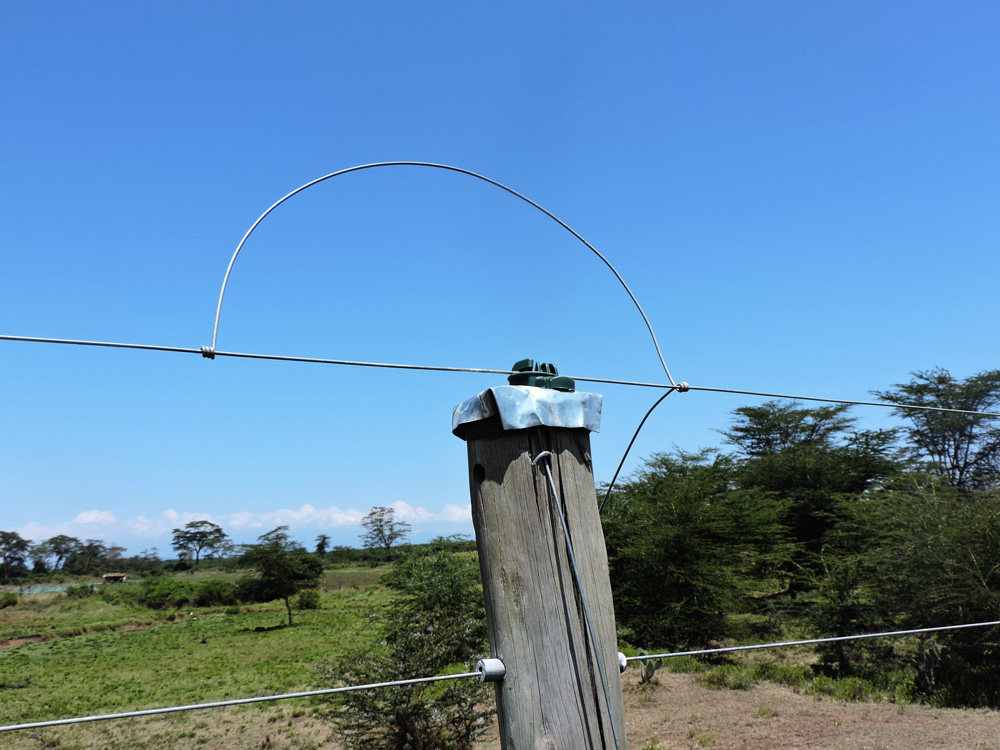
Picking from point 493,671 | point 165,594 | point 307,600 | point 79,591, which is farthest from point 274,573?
point 493,671

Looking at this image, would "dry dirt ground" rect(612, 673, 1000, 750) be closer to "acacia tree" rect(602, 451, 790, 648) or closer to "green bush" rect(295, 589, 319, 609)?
"acacia tree" rect(602, 451, 790, 648)

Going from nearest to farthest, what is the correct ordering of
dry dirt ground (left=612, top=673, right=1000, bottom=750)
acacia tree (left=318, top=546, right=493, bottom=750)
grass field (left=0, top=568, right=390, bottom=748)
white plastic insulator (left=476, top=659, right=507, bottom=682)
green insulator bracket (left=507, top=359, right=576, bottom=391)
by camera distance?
white plastic insulator (left=476, top=659, right=507, bottom=682), green insulator bracket (left=507, top=359, right=576, bottom=391), dry dirt ground (left=612, top=673, right=1000, bottom=750), acacia tree (left=318, top=546, right=493, bottom=750), grass field (left=0, top=568, right=390, bottom=748)

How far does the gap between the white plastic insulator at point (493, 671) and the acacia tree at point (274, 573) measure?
65.1 ft

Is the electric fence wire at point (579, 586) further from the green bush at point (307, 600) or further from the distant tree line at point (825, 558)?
the green bush at point (307, 600)

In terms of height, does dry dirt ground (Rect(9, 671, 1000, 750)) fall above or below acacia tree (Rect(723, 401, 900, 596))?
below

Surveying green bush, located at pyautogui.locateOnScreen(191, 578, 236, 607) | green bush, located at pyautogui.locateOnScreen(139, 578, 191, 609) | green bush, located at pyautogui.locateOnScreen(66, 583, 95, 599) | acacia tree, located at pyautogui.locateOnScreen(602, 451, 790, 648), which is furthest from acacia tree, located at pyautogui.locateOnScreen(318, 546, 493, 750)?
green bush, located at pyautogui.locateOnScreen(66, 583, 95, 599)

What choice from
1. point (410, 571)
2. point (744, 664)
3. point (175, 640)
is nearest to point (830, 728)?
point (744, 664)

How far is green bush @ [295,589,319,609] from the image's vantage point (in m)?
19.0

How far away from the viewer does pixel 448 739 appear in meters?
7.79

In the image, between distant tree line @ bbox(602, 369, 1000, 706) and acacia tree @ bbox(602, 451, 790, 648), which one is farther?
acacia tree @ bbox(602, 451, 790, 648)

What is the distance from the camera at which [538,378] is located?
4.23 feet

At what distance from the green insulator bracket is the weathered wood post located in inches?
1.5

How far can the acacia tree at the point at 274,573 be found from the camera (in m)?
19.0

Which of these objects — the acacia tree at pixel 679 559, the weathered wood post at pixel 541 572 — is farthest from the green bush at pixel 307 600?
the weathered wood post at pixel 541 572
